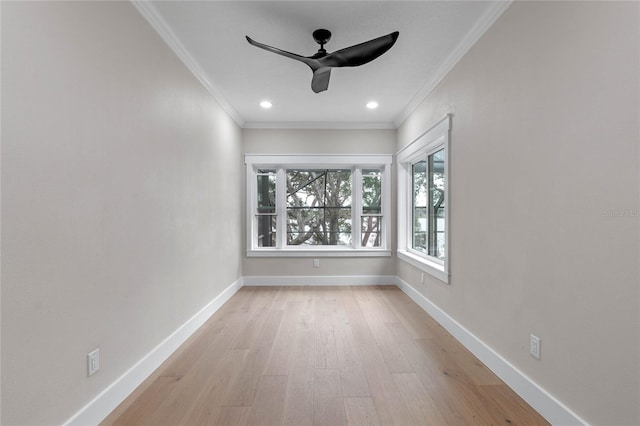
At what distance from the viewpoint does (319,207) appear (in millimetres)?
4945

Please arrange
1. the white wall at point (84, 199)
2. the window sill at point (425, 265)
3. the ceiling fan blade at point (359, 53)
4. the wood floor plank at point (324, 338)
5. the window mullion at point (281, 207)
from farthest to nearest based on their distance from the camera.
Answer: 1. the window mullion at point (281, 207)
2. the window sill at point (425, 265)
3. the wood floor plank at point (324, 338)
4. the ceiling fan blade at point (359, 53)
5. the white wall at point (84, 199)

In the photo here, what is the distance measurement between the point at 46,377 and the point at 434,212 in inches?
135

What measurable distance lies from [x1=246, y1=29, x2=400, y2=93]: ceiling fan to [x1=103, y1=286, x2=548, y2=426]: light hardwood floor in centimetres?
220

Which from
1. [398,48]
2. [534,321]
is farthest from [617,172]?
[398,48]

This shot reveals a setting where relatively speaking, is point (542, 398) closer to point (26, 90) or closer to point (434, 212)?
point (434, 212)

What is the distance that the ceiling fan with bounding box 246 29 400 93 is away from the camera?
2.10m

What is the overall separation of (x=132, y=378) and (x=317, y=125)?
3.78m

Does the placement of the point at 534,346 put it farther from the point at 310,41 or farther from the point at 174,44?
the point at 174,44

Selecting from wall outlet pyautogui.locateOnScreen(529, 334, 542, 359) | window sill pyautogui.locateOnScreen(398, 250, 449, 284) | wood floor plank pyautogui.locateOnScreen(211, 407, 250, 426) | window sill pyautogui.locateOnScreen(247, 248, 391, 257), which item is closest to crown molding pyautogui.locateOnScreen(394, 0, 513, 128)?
window sill pyautogui.locateOnScreen(398, 250, 449, 284)

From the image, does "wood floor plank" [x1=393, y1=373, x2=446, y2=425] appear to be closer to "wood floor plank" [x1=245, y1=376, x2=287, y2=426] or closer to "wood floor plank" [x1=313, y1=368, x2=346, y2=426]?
"wood floor plank" [x1=313, y1=368, x2=346, y2=426]

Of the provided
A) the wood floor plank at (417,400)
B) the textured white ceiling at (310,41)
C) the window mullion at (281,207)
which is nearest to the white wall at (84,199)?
the textured white ceiling at (310,41)

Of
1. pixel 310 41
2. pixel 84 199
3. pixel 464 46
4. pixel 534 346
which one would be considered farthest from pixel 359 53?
pixel 534 346

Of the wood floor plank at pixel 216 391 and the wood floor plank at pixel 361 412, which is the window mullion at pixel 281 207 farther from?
the wood floor plank at pixel 361 412

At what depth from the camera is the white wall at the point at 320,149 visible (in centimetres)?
476
